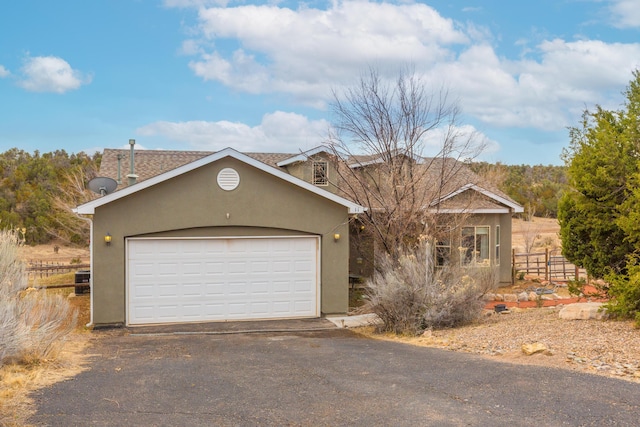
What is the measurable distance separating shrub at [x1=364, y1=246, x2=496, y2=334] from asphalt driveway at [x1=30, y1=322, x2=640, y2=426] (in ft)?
7.78

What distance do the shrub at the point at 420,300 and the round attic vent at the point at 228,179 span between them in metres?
4.58

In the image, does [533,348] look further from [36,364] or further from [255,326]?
[36,364]

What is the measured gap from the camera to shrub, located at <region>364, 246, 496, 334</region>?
1320 centimetres

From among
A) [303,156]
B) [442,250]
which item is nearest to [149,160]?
[303,156]

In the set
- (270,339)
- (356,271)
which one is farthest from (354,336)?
(356,271)

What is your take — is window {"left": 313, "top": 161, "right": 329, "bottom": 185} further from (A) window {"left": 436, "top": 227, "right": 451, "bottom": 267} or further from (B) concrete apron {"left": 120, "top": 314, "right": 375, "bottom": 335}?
(B) concrete apron {"left": 120, "top": 314, "right": 375, "bottom": 335}

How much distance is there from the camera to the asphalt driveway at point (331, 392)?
651 cm

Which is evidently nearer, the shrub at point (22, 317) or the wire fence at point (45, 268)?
the shrub at point (22, 317)

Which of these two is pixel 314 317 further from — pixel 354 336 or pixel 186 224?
pixel 186 224

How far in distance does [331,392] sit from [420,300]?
593 cm

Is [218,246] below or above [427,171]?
below

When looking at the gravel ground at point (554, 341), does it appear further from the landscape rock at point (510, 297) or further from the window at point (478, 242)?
the window at point (478, 242)

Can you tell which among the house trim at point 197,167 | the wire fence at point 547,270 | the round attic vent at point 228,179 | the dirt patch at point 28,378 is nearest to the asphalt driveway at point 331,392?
the dirt patch at point 28,378

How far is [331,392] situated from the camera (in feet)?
25.2
